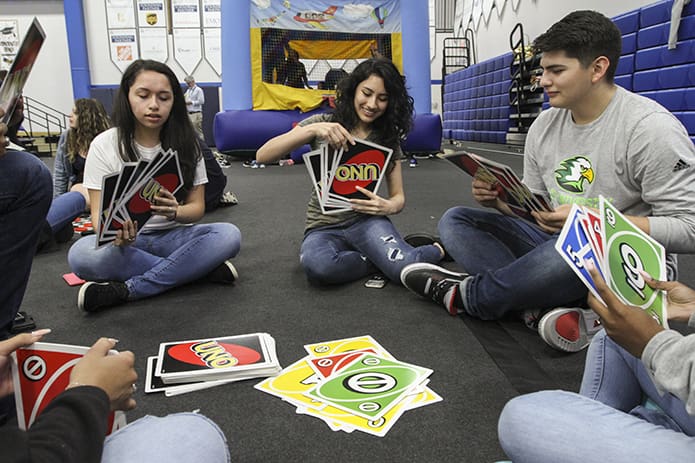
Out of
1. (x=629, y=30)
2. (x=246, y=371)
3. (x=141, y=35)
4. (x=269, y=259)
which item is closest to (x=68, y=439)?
(x=246, y=371)

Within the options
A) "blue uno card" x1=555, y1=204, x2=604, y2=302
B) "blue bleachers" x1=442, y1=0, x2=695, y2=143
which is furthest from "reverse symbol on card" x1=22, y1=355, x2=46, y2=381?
"blue bleachers" x1=442, y1=0, x2=695, y2=143

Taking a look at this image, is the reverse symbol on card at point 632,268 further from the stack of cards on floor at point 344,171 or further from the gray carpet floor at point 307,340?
the stack of cards on floor at point 344,171

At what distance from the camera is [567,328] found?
4.71 ft

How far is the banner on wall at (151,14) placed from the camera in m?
10.4

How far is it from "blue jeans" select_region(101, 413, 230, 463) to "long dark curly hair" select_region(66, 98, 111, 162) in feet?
8.62

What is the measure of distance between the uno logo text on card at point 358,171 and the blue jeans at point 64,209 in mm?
1466

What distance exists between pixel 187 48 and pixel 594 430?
11.3m

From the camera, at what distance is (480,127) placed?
9.30 metres

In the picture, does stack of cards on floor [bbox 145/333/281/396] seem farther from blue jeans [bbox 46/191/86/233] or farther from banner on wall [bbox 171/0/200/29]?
banner on wall [bbox 171/0/200/29]

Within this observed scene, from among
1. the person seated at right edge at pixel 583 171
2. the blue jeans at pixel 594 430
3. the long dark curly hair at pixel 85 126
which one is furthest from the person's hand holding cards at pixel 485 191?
the long dark curly hair at pixel 85 126

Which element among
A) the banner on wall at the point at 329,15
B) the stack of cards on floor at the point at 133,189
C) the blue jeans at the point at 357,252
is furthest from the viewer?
the banner on wall at the point at 329,15

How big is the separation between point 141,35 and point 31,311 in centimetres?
1020

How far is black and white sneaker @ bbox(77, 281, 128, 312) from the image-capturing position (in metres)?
1.70

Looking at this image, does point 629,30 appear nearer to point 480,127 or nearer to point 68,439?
point 480,127
